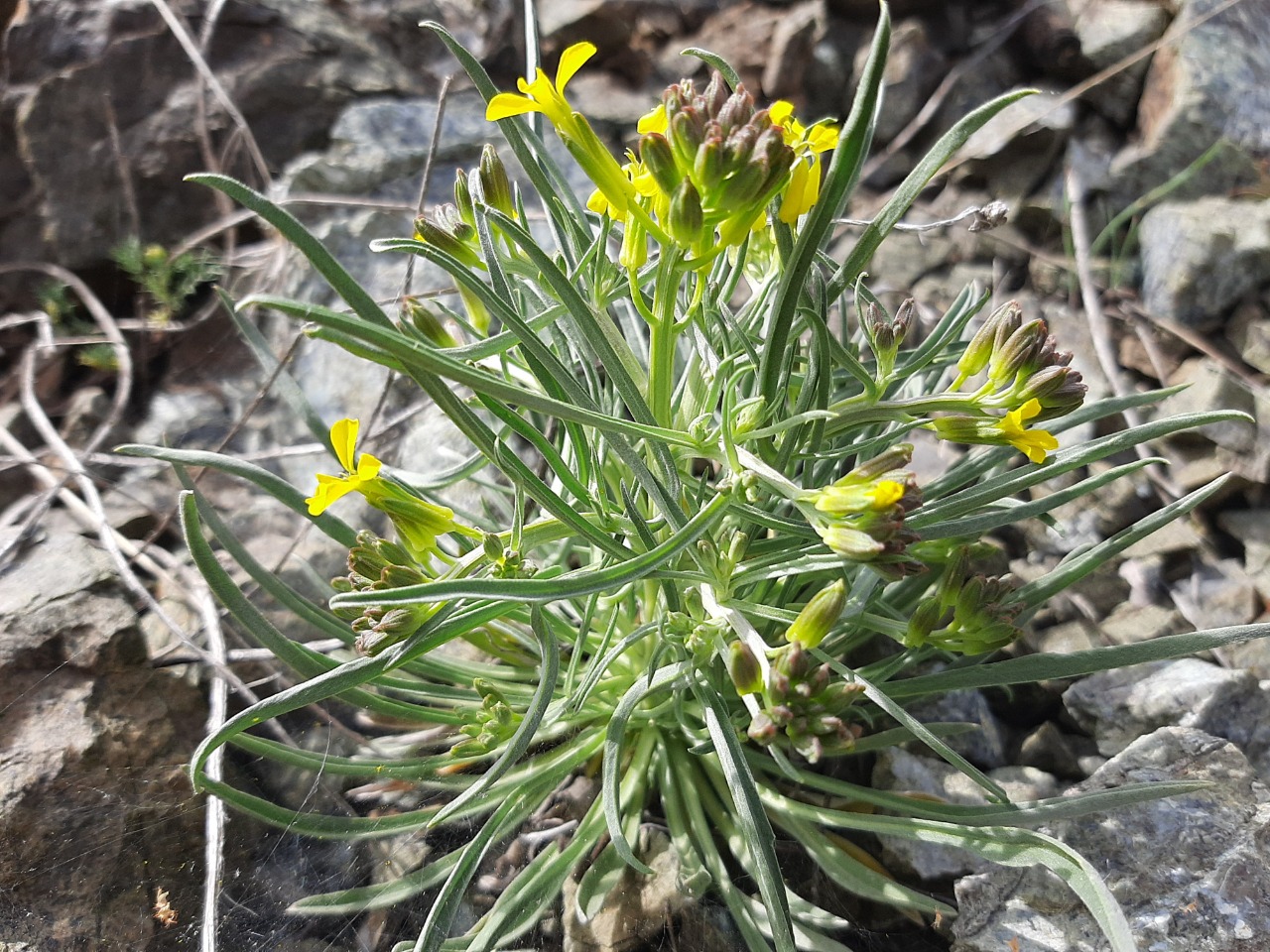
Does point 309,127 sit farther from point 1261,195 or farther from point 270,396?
point 1261,195

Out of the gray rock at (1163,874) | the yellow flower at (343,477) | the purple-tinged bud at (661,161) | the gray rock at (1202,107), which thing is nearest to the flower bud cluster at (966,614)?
the gray rock at (1163,874)

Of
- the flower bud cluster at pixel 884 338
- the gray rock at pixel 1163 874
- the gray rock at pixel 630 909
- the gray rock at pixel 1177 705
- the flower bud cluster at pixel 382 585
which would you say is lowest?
the gray rock at pixel 1177 705

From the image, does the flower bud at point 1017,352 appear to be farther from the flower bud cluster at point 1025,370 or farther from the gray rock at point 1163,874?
the gray rock at point 1163,874

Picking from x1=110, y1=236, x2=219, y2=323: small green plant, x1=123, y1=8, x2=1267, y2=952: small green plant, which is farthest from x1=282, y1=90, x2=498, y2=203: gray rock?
x1=123, y1=8, x2=1267, y2=952: small green plant

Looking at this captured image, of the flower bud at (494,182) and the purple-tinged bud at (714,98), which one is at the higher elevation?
the purple-tinged bud at (714,98)

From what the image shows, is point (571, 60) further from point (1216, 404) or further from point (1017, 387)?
point (1216, 404)

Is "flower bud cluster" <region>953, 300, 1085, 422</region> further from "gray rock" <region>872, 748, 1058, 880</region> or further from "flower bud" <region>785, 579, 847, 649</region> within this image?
"gray rock" <region>872, 748, 1058, 880</region>
